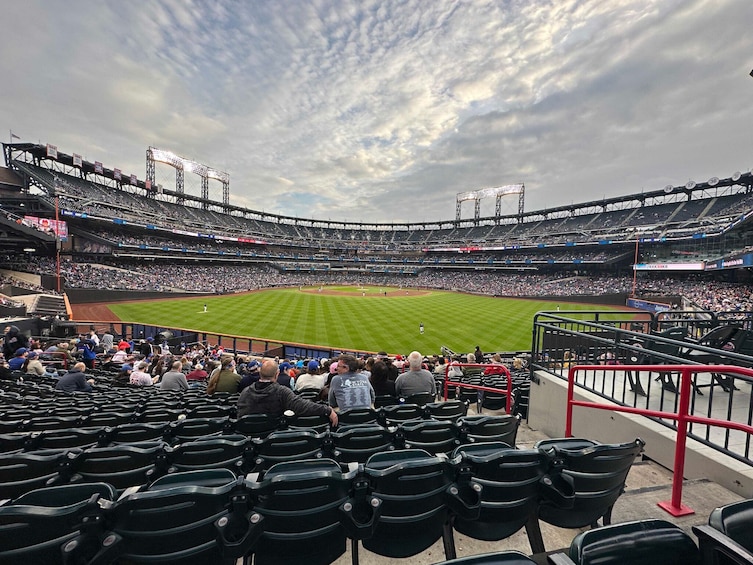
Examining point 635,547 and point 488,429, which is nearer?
point 635,547

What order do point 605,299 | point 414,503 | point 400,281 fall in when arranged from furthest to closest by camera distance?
point 400,281, point 605,299, point 414,503

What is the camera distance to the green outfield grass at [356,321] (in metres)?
22.6

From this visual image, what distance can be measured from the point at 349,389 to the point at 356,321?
23.9 m

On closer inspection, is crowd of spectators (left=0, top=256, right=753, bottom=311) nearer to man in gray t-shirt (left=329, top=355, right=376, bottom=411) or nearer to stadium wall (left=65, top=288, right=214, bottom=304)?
stadium wall (left=65, top=288, right=214, bottom=304)

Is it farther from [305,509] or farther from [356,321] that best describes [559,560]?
[356,321]

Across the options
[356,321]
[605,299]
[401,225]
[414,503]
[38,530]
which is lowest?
[356,321]

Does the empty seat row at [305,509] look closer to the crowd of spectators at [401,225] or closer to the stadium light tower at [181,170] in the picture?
the crowd of spectators at [401,225]

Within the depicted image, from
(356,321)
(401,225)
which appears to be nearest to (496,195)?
(401,225)

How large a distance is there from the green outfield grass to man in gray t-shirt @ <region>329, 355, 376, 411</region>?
1543 cm

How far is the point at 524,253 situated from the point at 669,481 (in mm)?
76360

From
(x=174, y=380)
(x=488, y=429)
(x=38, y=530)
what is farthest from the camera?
(x=174, y=380)

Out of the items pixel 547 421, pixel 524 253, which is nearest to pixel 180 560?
pixel 547 421

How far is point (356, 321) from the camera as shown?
29.2 m

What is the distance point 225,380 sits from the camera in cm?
771
